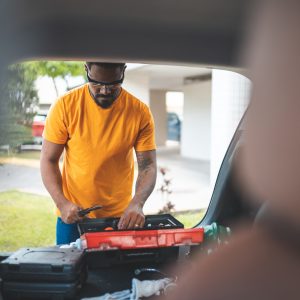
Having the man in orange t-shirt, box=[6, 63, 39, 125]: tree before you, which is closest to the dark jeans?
the man in orange t-shirt

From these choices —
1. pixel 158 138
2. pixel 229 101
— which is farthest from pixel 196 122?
pixel 229 101

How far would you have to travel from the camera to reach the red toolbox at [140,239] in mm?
1931

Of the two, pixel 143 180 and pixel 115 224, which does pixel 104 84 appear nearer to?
pixel 143 180

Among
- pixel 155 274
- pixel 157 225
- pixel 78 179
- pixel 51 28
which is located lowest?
pixel 155 274

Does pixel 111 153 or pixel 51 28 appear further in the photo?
pixel 111 153

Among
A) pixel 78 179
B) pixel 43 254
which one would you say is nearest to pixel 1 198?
pixel 78 179

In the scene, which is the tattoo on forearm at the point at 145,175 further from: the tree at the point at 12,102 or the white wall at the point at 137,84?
the white wall at the point at 137,84

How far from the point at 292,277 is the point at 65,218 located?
64.2 inches

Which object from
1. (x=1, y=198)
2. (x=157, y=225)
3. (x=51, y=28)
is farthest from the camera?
(x=1, y=198)

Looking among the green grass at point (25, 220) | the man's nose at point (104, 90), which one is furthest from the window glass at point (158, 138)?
the man's nose at point (104, 90)

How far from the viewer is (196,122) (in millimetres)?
12852

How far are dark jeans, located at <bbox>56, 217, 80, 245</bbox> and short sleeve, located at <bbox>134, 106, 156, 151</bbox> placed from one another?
22.1 inches

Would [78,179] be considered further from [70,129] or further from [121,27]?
[121,27]

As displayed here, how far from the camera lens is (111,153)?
2393 mm
